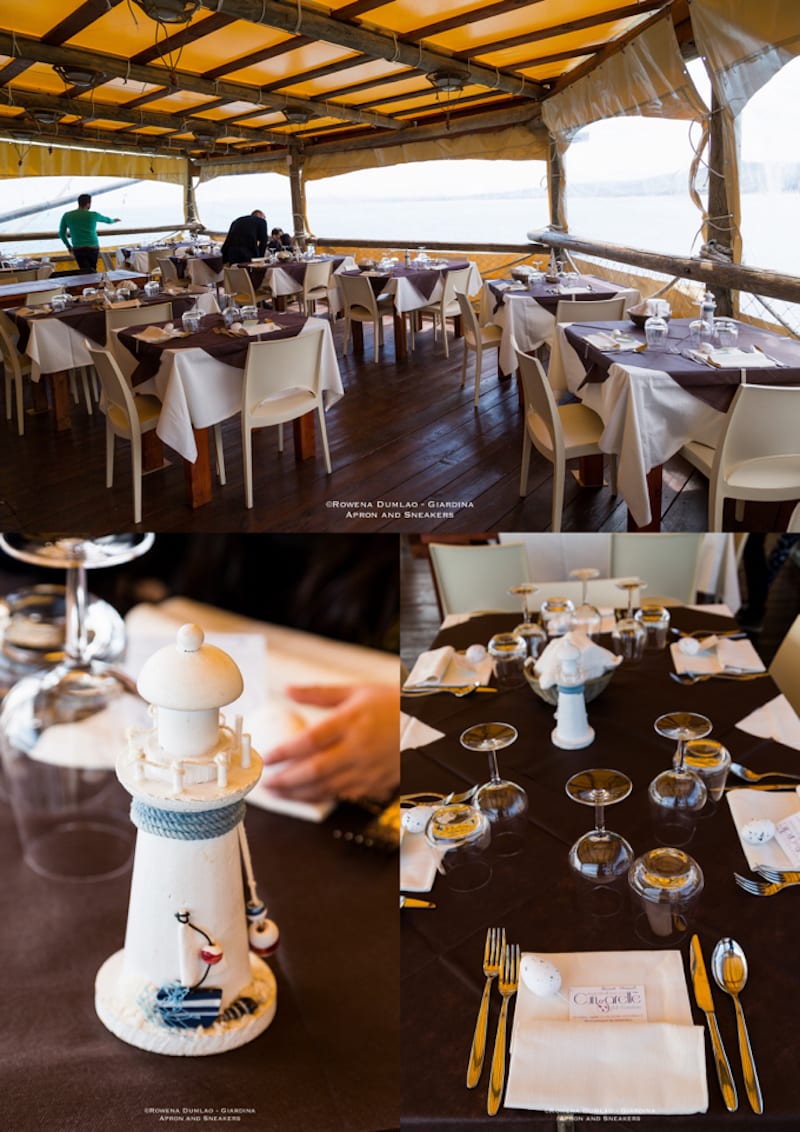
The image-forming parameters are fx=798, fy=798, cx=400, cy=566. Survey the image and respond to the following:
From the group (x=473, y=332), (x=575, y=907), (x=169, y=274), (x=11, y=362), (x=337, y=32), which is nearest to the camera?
(x=575, y=907)

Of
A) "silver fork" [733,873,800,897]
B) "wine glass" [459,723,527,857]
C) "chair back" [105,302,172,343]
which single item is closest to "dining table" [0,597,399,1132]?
"wine glass" [459,723,527,857]

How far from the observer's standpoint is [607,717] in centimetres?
138

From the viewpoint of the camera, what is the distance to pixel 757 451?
5.98ft

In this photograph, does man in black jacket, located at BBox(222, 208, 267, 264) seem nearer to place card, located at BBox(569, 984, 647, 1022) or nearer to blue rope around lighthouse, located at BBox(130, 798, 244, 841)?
blue rope around lighthouse, located at BBox(130, 798, 244, 841)

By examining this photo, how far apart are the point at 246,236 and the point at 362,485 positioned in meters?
0.77

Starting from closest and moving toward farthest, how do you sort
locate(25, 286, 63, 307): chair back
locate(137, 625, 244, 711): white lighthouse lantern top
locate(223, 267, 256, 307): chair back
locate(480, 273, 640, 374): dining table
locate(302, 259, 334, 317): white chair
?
locate(137, 625, 244, 711): white lighthouse lantern top → locate(223, 267, 256, 307): chair back → locate(302, 259, 334, 317): white chair → locate(480, 273, 640, 374): dining table → locate(25, 286, 63, 307): chair back

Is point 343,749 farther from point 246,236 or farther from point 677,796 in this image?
point 246,236

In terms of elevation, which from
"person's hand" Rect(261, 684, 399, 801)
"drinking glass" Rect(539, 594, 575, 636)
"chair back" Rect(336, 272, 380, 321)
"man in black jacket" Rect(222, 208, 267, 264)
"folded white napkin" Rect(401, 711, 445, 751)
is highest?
"man in black jacket" Rect(222, 208, 267, 264)

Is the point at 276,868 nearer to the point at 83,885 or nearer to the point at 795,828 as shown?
the point at 83,885

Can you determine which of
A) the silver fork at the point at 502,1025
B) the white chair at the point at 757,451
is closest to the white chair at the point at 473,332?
the white chair at the point at 757,451

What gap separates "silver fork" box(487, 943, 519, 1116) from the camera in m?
0.67

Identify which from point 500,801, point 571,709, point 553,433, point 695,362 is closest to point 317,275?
point 553,433

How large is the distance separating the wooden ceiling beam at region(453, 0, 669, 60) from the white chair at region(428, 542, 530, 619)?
7.28ft

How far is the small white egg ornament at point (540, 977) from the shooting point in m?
0.75
